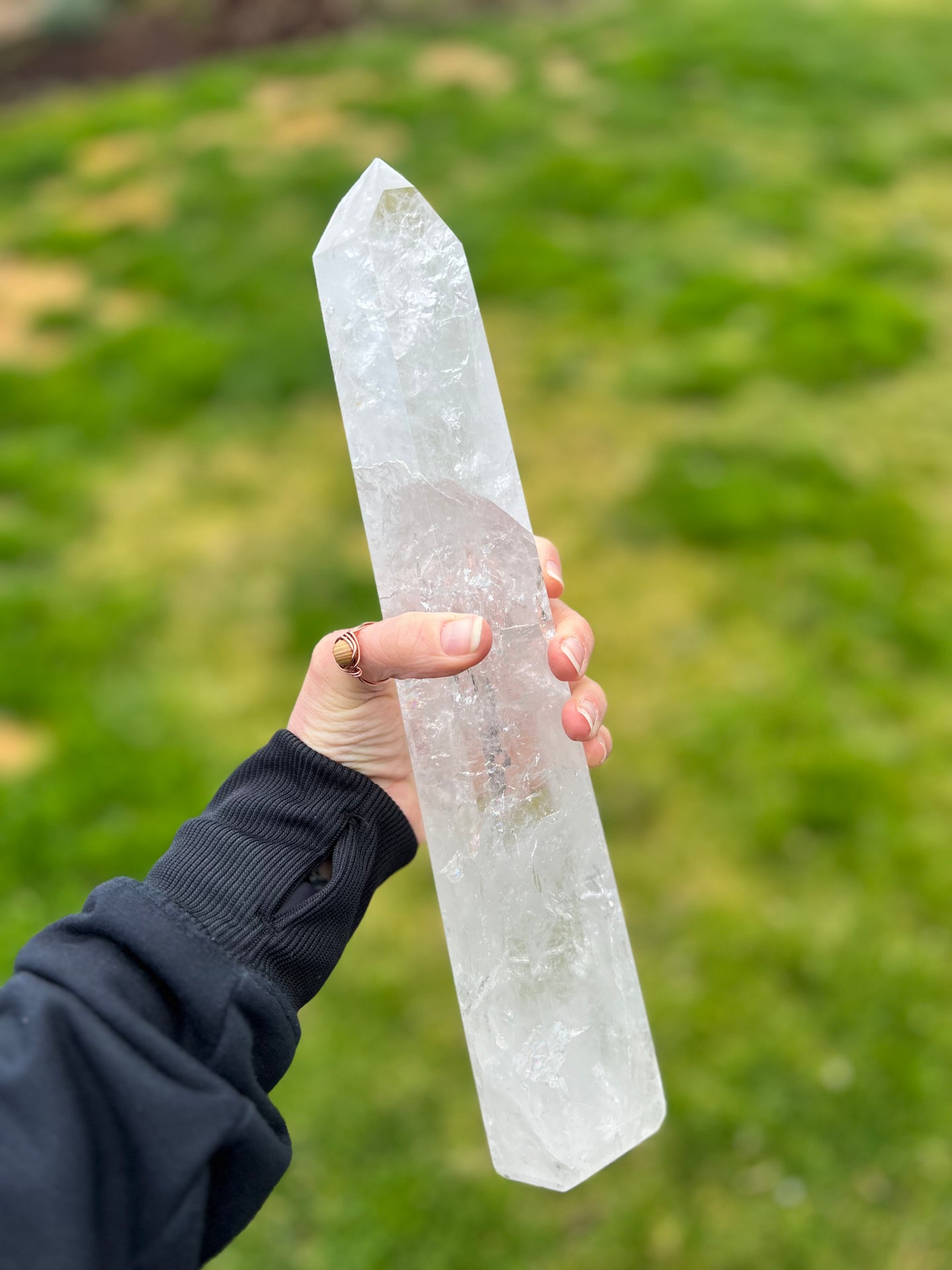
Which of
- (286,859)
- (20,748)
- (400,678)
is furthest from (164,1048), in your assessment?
(20,748)

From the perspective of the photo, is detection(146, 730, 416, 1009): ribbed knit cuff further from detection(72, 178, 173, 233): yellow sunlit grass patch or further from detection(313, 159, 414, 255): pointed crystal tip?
detection(72, 178, 173, 233): yellow sunlit grass patch

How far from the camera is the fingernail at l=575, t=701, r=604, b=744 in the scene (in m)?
1.49

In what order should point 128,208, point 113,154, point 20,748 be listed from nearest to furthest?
point 20,748 < point 128,208 < point 113,154

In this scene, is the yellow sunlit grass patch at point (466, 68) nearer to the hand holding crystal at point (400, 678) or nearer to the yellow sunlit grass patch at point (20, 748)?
the yellow sunlit grass patch at point (20, 748)

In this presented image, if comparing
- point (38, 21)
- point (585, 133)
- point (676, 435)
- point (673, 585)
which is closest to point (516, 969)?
point (673, 585)

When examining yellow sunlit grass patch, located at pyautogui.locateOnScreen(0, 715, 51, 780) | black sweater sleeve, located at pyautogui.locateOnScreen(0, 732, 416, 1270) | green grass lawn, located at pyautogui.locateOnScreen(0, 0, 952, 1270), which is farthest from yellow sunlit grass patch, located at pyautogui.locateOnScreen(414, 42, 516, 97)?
black sweater sleeve, located at pyautogui.locateOnScreen(0, 732, 416, 1270)

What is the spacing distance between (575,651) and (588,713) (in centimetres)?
9

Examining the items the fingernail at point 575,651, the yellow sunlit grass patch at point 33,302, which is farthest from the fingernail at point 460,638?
the yellow sunlit grass patch at point 33,302

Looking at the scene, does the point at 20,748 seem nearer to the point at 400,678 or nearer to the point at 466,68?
the point at 400,678

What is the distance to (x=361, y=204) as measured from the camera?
143 centimetres

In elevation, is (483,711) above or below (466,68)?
below

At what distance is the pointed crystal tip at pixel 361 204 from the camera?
4.69 feet

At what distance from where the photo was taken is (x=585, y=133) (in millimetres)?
6086

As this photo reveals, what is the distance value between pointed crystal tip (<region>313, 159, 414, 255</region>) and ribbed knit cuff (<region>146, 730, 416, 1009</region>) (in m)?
0.72
